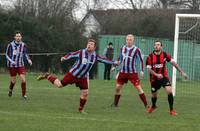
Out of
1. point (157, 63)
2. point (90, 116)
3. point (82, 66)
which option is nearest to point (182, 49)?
point (157, 63)

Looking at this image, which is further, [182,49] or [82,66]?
[182,49]

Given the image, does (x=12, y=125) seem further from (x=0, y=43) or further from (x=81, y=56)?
(x=0, y=43)

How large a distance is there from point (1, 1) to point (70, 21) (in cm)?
739

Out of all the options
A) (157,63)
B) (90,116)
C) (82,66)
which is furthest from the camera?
(157,63)

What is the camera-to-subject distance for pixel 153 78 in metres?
14.2

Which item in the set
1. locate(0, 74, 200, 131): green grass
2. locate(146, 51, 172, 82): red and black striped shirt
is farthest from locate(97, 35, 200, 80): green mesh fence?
locate(146, 51, 172, 82): red and black striped shirt

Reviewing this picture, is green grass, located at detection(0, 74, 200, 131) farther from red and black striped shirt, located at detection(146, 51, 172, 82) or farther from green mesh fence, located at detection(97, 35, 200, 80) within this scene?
green mesh fence, located at detection(97, 35, 200, 80)

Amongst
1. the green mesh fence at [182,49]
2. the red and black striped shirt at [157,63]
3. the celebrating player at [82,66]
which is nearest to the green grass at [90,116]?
the celebrating player at [82,66]

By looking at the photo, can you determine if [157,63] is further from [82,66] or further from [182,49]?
[182,49]

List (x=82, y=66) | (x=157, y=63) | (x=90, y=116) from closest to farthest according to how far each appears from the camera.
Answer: (x=90, y=116) < (x=82, y=66) < (x=157, y=63)

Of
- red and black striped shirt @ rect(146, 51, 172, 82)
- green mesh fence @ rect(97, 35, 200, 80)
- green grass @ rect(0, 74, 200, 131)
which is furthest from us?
green mesh fence @ rect(97, 35, 200, 80)

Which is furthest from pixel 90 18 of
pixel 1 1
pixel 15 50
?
pixel 15 50

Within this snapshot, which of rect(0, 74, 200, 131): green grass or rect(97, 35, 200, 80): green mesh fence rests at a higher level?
rect(97, 35, 200, 80): green mesh fence

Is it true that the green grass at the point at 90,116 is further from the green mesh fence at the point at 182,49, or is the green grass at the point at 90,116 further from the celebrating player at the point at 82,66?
the green mesh fence at the point at 182,49
